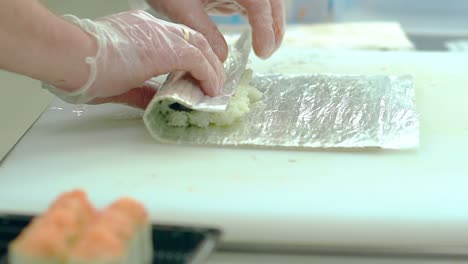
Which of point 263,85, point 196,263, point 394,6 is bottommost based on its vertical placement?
point 394,6

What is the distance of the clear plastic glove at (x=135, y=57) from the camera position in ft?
2.70

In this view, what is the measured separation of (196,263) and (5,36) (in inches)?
14.5

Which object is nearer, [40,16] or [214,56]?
[40,16]

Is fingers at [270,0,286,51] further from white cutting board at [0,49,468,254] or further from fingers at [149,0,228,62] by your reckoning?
white cutting board at [0,49,468,254]

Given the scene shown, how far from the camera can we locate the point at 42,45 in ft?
2.51

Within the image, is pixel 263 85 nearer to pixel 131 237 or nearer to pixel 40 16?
pixel 40 16

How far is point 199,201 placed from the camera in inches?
28.5

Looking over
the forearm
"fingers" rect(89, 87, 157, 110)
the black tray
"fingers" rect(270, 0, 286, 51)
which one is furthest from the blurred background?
the black tray

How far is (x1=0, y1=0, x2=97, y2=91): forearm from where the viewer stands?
2.42 feet

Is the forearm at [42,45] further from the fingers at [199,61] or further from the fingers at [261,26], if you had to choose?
the fingers at [261,26]

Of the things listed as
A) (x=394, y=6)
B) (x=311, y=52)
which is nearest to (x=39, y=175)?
(x=311, y=52)

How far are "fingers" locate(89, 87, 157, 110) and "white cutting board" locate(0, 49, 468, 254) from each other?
3cm

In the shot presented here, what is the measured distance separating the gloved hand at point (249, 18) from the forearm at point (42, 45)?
0.26m

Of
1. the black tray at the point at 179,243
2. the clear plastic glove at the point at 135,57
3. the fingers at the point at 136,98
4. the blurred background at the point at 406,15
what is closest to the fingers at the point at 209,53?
the clear plastic glove at the point at 135,57
